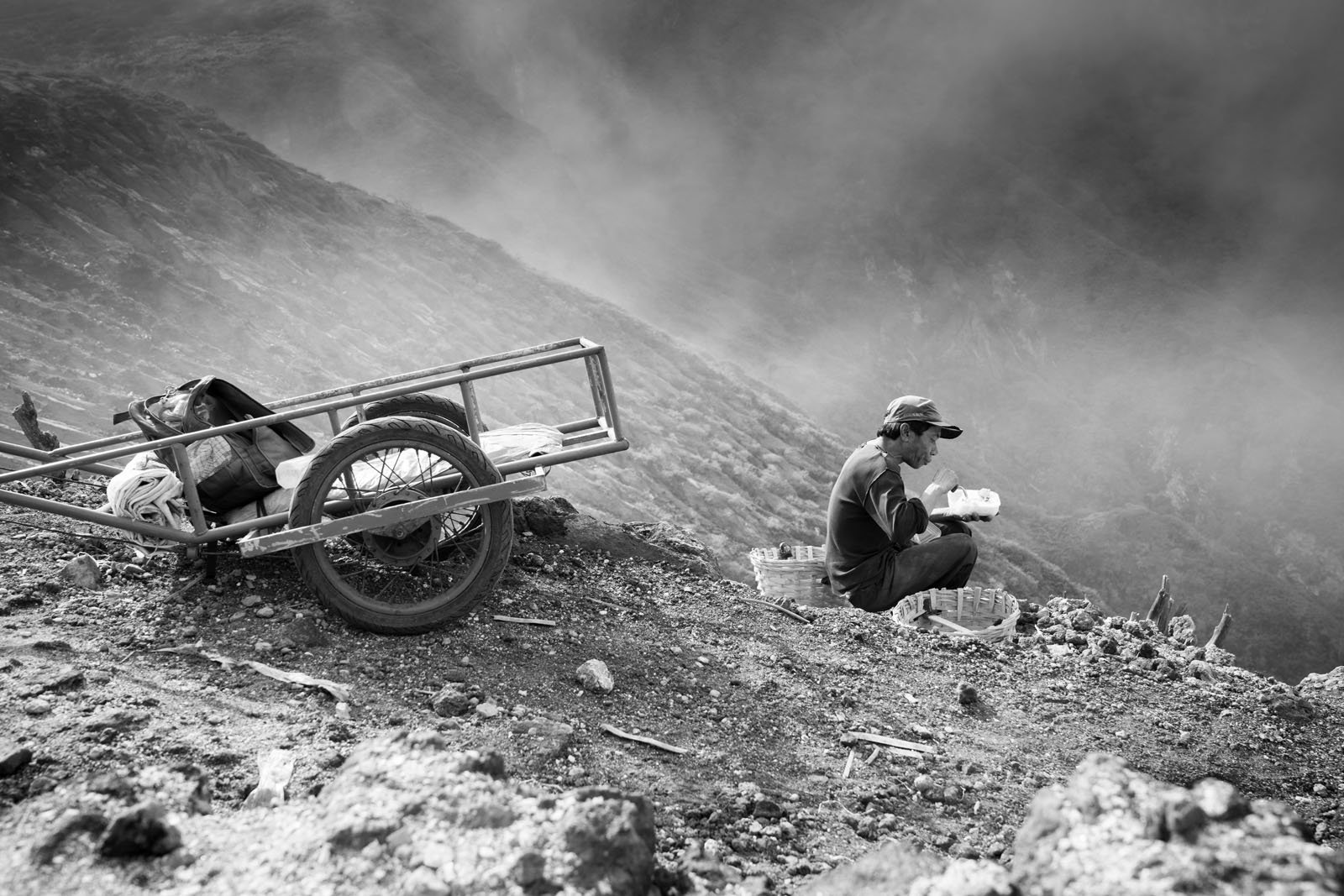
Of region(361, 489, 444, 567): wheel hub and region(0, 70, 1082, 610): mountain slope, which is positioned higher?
region(0, 70, 1082, 610): mountain slope

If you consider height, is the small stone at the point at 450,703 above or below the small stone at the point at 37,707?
below

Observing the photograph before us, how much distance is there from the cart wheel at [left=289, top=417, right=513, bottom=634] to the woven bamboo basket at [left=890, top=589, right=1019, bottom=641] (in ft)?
7.75

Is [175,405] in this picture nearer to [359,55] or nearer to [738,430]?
[738,430]

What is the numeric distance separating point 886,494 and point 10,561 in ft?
12.6

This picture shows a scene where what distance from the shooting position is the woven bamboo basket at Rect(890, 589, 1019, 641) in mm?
5113

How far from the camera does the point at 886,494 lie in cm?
481

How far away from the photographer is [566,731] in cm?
325

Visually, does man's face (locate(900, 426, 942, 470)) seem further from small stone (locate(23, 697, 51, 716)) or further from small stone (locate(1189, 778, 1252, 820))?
small stone (locate(23, 697, 51, 716))

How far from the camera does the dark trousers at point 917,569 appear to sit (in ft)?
16.7

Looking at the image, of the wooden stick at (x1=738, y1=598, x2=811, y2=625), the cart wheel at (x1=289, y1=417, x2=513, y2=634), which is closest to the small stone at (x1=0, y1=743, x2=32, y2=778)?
the cart wheel at (x1=289, y1=417, x2=513, y2=634)

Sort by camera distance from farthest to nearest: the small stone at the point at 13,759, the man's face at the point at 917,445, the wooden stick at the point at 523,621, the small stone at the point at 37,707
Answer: the man's face at the point at 917,445
the wooden stick at the point at 523,621
the small stone at the point at 37,707
the small stone at the point at 13,759

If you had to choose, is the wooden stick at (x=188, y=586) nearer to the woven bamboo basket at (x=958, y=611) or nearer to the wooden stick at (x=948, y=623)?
the woven bamboo basket at (x=958, y=611)

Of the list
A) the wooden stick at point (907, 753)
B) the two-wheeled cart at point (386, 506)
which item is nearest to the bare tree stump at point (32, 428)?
the two-wheeled cart at point (386, 506)

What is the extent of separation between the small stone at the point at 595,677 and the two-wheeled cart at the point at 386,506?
49 cm
